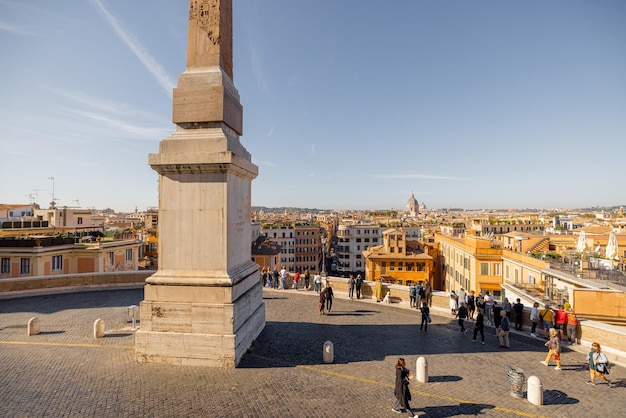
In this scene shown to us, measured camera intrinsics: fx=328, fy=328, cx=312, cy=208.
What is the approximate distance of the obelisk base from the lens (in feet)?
22.7

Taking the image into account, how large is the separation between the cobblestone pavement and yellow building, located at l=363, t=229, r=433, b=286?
3624 cm

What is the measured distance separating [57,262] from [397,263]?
3766 cm

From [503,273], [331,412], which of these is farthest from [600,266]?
[331,412]

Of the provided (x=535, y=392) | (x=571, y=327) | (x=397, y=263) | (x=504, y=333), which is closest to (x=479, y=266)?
(x=397, y=263)

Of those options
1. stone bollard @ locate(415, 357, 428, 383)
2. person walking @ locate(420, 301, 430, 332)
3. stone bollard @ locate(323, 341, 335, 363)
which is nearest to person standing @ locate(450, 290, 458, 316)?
person walking @ locate(420, 301, 430, 332)

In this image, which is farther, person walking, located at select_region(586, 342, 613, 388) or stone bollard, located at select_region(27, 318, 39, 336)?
stone bollard, located at select_region(27, 318, 39, 336)

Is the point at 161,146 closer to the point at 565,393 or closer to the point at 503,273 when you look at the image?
the point at 565,393

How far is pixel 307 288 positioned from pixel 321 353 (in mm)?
8501

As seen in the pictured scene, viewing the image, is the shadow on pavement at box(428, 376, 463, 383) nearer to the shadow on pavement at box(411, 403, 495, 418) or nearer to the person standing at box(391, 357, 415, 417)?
the shadow on pavement at box(411, 403, 495, 418)

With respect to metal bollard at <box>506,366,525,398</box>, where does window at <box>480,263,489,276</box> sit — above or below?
below

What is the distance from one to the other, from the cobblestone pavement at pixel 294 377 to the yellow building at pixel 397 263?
119 feet

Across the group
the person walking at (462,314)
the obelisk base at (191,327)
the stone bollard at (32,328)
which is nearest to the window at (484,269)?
the person walking at (462,314)

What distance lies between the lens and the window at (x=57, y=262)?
23.4m

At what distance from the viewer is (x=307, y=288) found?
16.3m
